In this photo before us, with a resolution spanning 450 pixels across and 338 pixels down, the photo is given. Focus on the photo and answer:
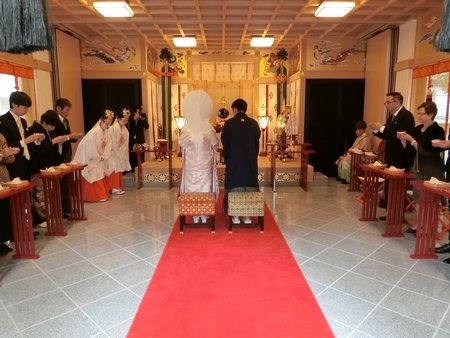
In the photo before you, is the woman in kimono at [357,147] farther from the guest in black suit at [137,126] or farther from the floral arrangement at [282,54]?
the guest in black suit at [137,126]

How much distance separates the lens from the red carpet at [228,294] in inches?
86.4

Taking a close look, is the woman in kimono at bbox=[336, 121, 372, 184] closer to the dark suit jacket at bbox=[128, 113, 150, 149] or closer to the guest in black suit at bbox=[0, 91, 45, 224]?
the dark suit jacket at bbox=[128, 113, 150, 149]

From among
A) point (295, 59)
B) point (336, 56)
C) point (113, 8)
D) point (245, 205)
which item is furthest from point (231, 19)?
point (245, 205)

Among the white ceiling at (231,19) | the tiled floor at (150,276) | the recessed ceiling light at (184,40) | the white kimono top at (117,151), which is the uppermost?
the white ceiling at (231,19)

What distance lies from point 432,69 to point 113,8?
508 centimetres

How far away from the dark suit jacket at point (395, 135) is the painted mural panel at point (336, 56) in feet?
11.9

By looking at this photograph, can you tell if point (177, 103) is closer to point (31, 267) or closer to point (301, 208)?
point (301, 208)

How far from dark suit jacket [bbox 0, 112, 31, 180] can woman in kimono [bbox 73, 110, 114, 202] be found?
5.13 ft

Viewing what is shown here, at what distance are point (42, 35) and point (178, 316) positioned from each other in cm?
191

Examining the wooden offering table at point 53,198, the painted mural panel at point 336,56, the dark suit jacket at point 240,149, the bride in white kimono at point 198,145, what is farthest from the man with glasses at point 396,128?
the wooden offering table at point 53,198

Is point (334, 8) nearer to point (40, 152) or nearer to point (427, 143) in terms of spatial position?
point (427, 143)

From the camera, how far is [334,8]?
5.02 m

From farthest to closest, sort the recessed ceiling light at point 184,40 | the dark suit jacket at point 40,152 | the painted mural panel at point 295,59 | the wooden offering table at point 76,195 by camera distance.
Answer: the painted mural panel at point 295,59
the recessed ceiling light at point 184,40
the wooden offering table at point 76,195
the dark suit jacket at point 40,152

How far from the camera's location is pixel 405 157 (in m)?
4.25
